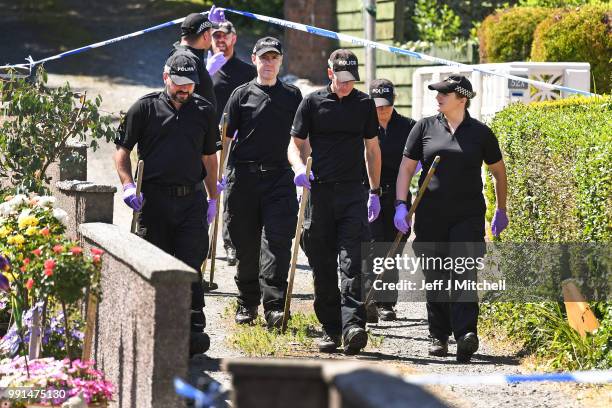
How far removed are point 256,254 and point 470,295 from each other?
1.80 meters

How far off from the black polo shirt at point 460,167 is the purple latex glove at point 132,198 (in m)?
1.86

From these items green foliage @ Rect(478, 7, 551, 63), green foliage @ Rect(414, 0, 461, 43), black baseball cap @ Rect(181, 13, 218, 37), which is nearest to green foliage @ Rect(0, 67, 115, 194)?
black baseball cap @ Rect(181, 13, 218, 37)

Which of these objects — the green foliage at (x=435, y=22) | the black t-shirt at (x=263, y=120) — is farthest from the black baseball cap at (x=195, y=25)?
the green foliage at (x=435, y=22)

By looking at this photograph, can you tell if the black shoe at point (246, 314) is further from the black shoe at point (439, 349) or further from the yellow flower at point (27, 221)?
the yellow flower at point (27, 221)

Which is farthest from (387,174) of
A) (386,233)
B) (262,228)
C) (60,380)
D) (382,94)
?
(60,380)

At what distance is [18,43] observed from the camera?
24.6m

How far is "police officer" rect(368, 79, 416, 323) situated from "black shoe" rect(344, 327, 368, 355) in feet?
5.44

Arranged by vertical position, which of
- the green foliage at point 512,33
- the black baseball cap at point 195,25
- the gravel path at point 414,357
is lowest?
the gravel path at point 414,357

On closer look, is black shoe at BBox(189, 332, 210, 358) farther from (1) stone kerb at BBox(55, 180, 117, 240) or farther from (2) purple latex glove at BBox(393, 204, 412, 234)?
(2) purple latex glove at BBox(393, 204, 412, 234)

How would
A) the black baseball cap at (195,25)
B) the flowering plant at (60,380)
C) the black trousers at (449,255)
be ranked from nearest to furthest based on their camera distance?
the flowering plant at (60,380) → the black trousers at (449,255) → the black baseball cap at (195,25)

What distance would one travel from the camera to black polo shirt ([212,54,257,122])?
11.4 m

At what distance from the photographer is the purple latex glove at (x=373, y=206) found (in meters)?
9.55

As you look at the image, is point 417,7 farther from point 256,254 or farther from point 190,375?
point 190,375

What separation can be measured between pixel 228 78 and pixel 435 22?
8.76 m
